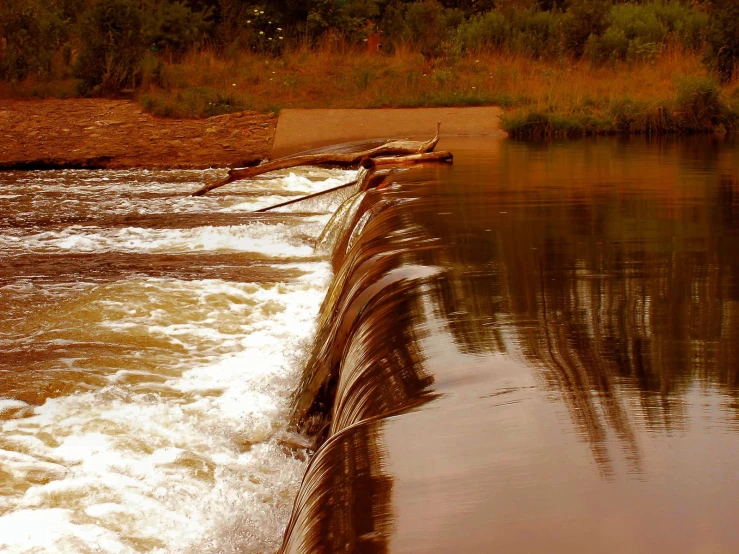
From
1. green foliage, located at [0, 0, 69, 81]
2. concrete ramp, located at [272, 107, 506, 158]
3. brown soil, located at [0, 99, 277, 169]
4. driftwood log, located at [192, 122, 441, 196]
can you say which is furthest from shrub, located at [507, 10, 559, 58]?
driftwood log, located at [192, 122, 441, 196]

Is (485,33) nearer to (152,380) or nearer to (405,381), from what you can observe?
(152,380)

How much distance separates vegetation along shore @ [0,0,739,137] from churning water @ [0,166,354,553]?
25.5ft

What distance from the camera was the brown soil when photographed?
14352mm

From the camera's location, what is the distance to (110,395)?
165 inches

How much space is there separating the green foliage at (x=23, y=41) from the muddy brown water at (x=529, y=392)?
13.7m

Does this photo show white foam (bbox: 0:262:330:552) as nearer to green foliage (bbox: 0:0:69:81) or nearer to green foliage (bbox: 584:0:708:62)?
green foliage (bbox: 0:0:69:81)

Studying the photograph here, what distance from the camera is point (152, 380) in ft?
14.6

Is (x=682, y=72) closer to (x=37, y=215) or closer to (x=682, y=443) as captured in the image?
(x=37, y=215)

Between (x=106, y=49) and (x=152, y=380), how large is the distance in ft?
44.0

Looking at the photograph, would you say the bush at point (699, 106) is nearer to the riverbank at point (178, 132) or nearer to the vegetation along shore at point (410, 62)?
the vegetation along shore at point (410, 62)

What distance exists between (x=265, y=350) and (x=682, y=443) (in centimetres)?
317

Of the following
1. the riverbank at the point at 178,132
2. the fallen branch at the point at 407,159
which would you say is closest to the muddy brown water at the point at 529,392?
the fallen branch at the point at 407,159

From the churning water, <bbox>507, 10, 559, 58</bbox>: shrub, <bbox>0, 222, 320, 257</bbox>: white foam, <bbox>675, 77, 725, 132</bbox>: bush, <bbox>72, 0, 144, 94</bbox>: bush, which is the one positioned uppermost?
<bbox>72, 0, 144, 94</bbox>: bush

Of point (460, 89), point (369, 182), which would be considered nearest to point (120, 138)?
point (460, 89)
